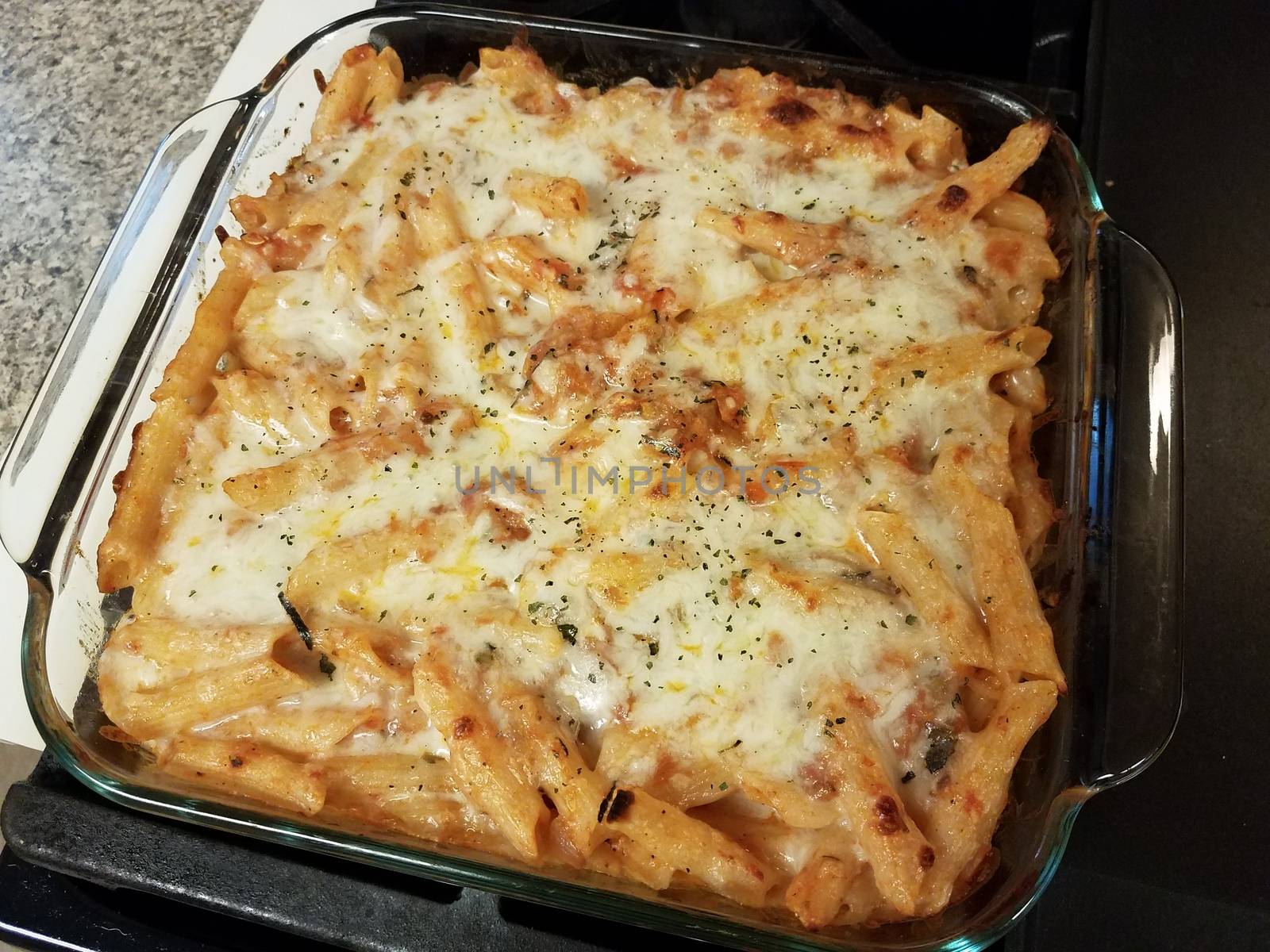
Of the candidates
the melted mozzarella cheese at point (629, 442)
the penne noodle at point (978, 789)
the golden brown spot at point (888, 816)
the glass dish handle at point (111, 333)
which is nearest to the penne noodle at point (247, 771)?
the melted mozzarella cheese at point (629, 442)

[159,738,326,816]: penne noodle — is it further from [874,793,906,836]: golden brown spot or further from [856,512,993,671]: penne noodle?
[856,512,993,671]: penne noodle

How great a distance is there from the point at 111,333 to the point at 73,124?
1.38m

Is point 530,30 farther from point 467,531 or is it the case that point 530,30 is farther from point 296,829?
point 296,829

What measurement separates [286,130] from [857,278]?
1.48 metres

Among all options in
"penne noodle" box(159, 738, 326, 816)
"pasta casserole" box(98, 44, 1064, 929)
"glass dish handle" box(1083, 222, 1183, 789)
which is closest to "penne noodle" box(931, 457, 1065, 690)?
"pasta casserole" box(98, 44, 1064, 929)

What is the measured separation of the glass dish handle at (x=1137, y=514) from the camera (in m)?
1.69

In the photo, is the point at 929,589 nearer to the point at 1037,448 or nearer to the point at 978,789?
the point at 978,789

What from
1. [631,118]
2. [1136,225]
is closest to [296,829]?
[631,118]

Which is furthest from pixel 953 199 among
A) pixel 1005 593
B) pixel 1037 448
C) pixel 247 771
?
pixel 247 771

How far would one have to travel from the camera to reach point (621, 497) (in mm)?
1913

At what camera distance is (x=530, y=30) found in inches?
96.8

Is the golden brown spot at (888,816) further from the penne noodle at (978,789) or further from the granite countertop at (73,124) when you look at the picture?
the granite countertop at (73,124)

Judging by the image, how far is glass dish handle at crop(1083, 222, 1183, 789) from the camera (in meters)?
1.69

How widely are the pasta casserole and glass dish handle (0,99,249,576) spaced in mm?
143
